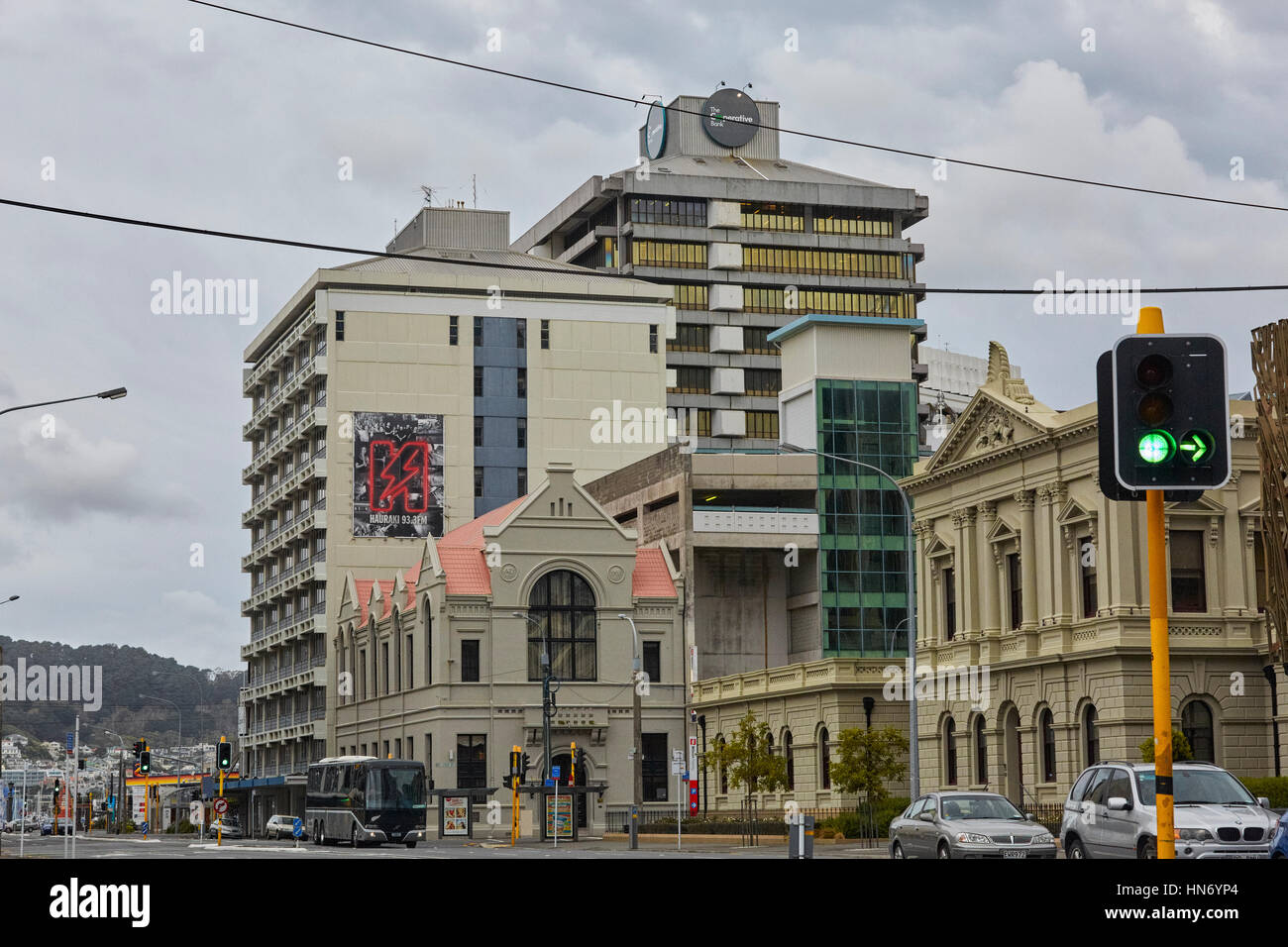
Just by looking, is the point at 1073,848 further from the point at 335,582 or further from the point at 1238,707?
the point at 335,582

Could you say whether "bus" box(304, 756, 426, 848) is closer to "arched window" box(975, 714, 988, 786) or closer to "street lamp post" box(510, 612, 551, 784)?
"street lamp post" box(510, 612, 551, 784)

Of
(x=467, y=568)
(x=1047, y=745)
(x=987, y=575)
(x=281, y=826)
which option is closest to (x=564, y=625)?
(x=467, y=568)

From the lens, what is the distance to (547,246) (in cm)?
13712

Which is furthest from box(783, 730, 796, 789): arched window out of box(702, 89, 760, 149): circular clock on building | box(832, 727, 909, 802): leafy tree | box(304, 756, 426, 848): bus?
box(702, 89, 760, 149): circular clock on building

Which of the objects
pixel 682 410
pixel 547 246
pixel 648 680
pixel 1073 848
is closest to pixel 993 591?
pixel 648 680

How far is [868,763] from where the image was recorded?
186 feet

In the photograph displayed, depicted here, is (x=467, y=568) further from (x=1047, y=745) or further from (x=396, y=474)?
(x=1047, y=745)

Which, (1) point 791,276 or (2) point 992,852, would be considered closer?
(2) point 992,852

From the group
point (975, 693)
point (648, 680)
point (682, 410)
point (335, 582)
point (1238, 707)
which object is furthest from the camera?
point (682, 410)

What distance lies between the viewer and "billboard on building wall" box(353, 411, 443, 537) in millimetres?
103750

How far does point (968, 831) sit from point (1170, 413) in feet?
62.9

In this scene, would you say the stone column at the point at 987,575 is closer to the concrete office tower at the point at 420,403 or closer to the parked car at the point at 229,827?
the concrete office tower at the point at 420,403

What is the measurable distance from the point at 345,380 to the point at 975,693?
55011 mm
